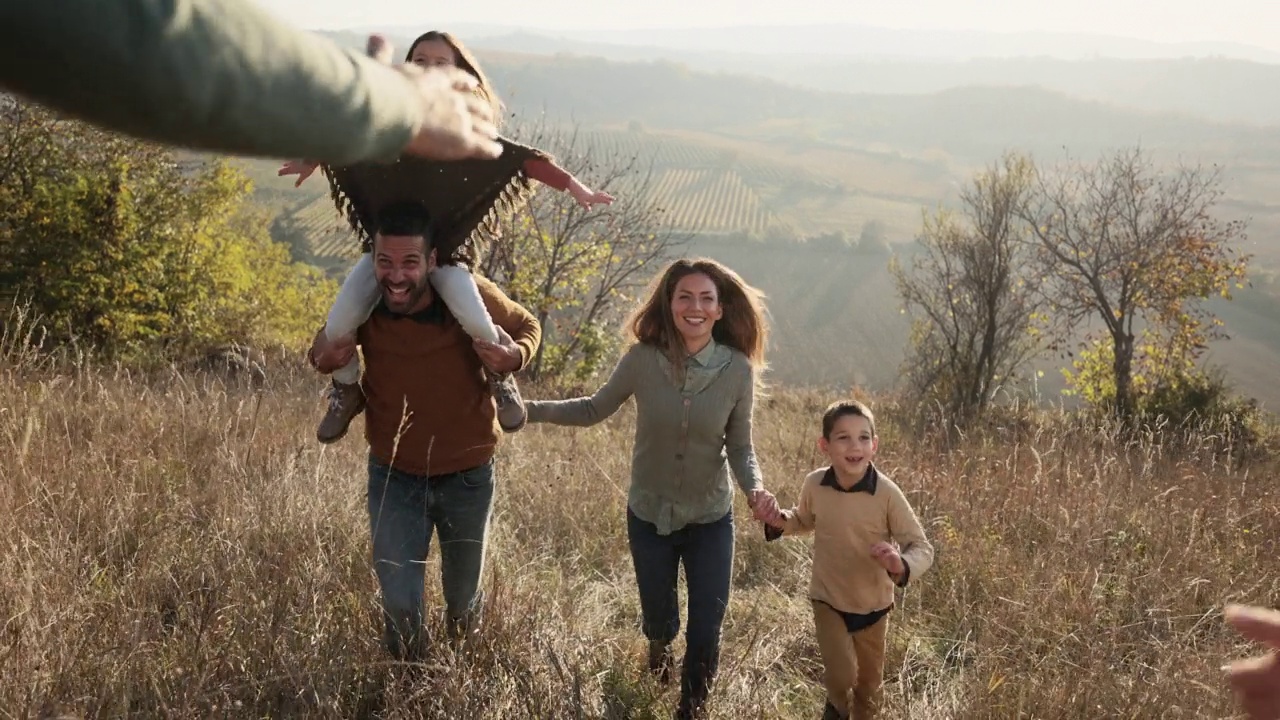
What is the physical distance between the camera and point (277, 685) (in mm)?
2598

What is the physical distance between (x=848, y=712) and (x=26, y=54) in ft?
10.4

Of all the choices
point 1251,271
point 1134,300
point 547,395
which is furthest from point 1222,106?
point 547,395

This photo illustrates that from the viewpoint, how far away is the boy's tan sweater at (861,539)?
3.09 m

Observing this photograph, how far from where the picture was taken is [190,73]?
2.78 ft

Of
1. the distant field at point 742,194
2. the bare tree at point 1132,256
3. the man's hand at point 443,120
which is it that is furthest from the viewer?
the distant field at point 742,194

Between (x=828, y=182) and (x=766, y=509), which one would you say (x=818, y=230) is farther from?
(x=766, y=509)

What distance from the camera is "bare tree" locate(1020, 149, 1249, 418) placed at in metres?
20.2

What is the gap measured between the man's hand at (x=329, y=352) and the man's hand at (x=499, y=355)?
16.3 inches

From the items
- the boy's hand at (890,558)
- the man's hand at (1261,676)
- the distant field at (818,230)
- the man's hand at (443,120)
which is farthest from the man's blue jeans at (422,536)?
the distant field at (818,230)

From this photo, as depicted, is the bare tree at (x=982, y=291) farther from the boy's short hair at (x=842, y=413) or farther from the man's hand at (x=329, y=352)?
the man's hand at (x=329, y=352)

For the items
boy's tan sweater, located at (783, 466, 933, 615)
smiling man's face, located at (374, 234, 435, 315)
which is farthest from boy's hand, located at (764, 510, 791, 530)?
smiling man's face, located at (374, 234, 435, 315)

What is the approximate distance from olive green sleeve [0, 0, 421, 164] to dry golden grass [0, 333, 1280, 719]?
1724 millimetres

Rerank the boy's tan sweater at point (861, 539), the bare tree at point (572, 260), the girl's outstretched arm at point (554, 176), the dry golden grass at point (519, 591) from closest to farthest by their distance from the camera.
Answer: the dry golden grass at point (519, 591), the girl's outstretched arm at point (554, 176), the boy's tan sweater at point (861, 539), the bare tree at point (572, 260)

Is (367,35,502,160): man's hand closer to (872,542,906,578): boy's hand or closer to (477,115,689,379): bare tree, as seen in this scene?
(872,542,906,578): boy's hand
